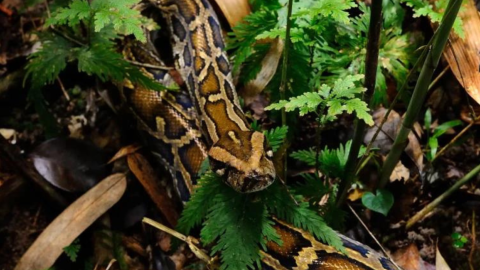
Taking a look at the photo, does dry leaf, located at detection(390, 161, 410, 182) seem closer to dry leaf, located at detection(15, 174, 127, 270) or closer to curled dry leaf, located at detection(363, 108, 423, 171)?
curled dry leaf, located at detection(363, 108, 423, 171)

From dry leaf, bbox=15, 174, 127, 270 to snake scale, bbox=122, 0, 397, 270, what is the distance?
1.45ft

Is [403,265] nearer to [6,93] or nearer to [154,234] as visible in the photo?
[154,234]

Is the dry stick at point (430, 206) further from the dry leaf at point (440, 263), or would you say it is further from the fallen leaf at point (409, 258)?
the dry leaf at point (440, 263)

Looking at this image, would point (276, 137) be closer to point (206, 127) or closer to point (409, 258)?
point (206, 127)

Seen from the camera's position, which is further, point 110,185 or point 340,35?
point 110,185

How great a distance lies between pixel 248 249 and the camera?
235cm

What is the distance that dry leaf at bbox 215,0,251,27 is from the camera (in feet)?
12.7

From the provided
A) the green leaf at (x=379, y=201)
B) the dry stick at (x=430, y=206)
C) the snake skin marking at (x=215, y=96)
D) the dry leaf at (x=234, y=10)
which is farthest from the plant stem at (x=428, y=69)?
the dry leaf at (x=234, y=10)

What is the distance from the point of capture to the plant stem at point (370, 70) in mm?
2145

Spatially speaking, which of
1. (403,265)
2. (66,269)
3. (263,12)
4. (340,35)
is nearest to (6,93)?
(66,269)

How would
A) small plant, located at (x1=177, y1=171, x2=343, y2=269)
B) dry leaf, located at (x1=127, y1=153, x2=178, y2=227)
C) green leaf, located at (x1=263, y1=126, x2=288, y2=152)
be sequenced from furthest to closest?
dry leaf, located at (x1=127, y1=153, x2=178, y2=227) < green leaf, located at (x1=263, y1=126, x2=288, y2=152) < small plant, located at (x1=177, y1=171, x2=343, y2=269)

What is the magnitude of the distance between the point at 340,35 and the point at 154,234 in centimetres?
193

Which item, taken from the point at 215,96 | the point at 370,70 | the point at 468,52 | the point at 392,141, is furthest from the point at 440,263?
the point at 215,96

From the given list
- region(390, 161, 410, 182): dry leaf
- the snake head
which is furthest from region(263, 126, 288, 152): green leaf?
region(390, 161, 410, 182): dry leaf
